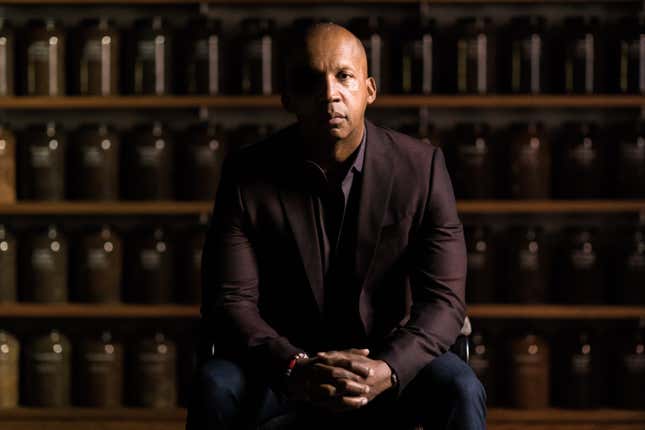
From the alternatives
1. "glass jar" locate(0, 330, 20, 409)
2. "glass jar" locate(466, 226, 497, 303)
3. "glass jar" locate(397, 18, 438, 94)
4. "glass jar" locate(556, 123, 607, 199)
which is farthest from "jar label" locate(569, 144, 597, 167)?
"glass jar" locate(0, 330, 20, 409)

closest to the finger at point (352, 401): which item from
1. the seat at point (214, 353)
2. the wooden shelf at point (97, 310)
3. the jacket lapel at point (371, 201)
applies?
the seat at point (214, 353)

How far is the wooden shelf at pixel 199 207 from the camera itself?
124 inches

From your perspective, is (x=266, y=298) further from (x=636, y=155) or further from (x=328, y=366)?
(x=636, y=155)

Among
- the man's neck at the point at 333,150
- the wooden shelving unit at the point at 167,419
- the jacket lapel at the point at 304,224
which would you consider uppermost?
the man's neck at the point at 333,150

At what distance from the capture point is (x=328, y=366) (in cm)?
167

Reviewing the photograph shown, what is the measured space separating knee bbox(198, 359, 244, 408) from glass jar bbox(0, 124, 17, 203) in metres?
1.75

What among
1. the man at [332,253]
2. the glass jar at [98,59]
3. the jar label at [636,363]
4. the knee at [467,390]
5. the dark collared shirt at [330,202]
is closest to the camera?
the knee at [467,390]

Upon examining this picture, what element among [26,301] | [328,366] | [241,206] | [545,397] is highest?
[241,206]

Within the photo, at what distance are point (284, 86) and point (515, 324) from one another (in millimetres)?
1840

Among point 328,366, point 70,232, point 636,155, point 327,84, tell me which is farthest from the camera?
point 70,232

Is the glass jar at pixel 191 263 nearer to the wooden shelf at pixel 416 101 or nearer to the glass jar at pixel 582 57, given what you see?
the wooden shelf at pixel 416 101

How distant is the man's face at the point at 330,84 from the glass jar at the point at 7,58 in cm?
168

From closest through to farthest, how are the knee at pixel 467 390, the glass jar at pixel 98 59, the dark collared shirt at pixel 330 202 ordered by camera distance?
the knee at pixel 467 390 < the dark collared shirt at pixel 330 202 < the glass jar at pixel 98 59

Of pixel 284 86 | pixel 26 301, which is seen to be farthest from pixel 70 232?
pixel 284 86
